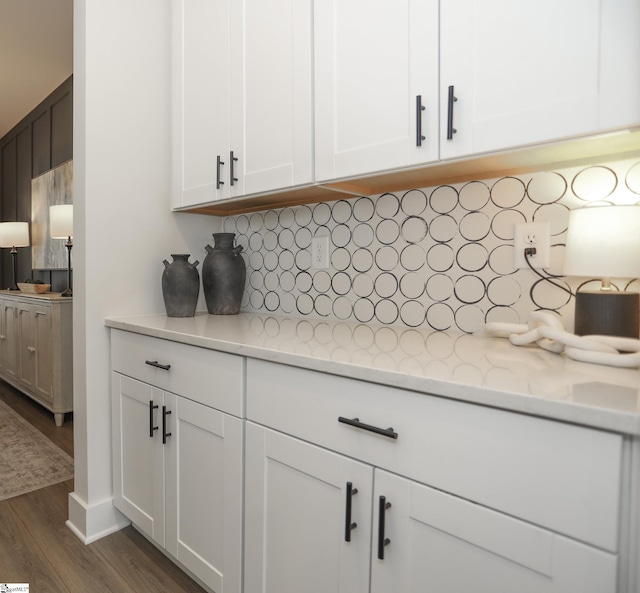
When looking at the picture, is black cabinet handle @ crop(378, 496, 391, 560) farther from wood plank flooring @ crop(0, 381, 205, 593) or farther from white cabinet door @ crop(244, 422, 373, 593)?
wood plank flooring @ crop(0, 381, 205, 593)

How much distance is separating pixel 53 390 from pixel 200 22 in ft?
8.30

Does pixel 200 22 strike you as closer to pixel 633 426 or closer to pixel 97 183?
pixel 97 183

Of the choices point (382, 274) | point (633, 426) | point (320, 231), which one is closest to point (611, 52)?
point (633, 426)

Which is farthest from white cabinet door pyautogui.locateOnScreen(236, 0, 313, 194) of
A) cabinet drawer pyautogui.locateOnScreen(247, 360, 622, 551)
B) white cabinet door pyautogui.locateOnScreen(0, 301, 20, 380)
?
white cabinet door pyautogui.locateOnScreen(0, 301, 20, 380)

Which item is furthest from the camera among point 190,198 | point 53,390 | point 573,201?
point 53,390

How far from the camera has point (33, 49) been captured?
338cm

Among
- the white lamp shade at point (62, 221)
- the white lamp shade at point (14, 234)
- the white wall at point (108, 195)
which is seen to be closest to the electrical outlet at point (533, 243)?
the white wall at point (108, 195)

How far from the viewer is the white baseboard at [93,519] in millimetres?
1774

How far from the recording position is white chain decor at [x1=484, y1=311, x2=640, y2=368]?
91 cm

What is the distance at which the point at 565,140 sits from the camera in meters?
0.96

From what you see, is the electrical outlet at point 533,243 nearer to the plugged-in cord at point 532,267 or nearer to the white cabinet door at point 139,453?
the plugged-in cord at point 532,267

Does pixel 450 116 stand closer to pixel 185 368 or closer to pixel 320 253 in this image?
pixel 320 253

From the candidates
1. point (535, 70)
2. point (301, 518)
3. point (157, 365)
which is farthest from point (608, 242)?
point (157, 365)

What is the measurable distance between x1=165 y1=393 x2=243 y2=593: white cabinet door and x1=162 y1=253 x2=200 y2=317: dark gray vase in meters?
0.43
